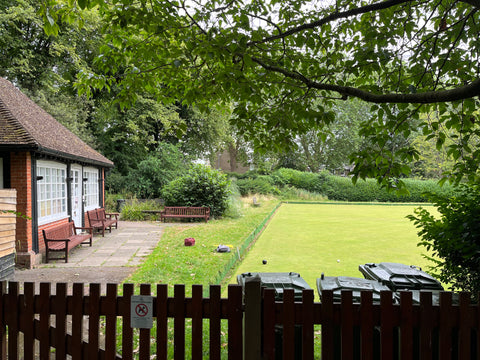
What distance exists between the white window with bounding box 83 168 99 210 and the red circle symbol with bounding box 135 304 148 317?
42.2 feet

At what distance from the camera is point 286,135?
187 inches

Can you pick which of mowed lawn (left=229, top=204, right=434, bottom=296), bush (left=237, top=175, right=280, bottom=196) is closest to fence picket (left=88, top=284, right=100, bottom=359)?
mowed lawn (left=229, top=204, right=434, bottom=296)

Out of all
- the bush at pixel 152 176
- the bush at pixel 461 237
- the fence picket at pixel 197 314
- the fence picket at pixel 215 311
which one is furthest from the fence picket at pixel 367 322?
the bush at pixel 152 176

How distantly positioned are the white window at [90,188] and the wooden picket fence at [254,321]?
12426mm

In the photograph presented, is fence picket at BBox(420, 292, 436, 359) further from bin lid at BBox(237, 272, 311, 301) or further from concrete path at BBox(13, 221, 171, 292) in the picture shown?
concrete path at BBox(13, 221, 171, 292)

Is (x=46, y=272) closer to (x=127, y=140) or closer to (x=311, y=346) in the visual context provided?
(x=311, y=346)

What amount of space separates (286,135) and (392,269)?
2.23 m

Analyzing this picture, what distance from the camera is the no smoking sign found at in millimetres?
2471

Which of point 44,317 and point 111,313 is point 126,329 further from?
point 44,317

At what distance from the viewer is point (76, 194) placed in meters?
13.0

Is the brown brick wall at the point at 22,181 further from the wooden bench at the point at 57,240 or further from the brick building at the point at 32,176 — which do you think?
the wooden bench at the point at 57,240

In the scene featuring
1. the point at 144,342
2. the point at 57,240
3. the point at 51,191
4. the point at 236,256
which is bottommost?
the point at 236,256

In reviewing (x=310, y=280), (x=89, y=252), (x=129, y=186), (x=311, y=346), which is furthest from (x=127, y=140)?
(x=311, y=346)

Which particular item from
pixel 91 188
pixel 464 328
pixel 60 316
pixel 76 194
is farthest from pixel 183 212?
pixel 464 328
